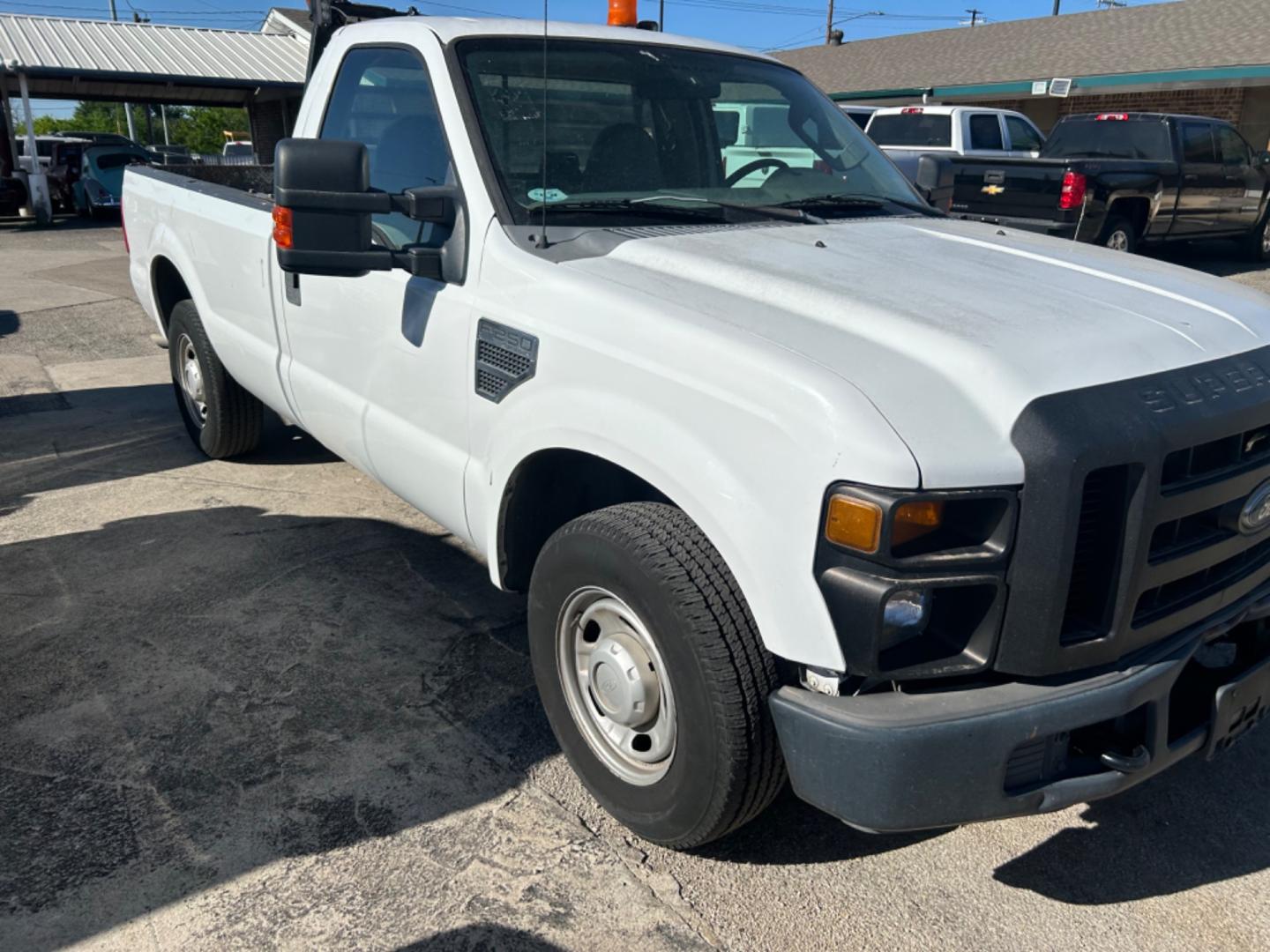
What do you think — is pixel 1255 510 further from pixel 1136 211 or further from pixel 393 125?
pixel 1136 211

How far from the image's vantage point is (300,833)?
9.21 feet

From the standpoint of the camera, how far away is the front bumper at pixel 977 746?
2109 millimetres

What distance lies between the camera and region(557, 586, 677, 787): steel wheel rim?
2.63 metres

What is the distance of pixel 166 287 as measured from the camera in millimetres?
5797

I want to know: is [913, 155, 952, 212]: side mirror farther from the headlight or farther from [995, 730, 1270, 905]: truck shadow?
the headlight

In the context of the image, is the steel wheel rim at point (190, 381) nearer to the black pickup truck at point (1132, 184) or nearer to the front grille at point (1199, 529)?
the front grille at point (1199, 529)

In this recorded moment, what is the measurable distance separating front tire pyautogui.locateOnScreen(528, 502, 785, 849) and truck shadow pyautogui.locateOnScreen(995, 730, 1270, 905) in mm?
847

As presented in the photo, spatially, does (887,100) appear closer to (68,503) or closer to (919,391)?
(68,503)

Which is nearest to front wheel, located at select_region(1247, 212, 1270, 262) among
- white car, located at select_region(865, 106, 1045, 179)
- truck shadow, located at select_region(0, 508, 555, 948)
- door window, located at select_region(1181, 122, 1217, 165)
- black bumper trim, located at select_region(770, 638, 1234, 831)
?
door window, located at select_region(1181, 122, 1217, 165)

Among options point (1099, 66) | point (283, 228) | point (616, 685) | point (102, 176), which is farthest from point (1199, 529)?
point (102, 176)

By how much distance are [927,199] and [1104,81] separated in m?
18.0

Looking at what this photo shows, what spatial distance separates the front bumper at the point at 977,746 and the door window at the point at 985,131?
14.2m

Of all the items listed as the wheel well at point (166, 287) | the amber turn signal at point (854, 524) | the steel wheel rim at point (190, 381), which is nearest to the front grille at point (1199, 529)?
the amber turn signal at point (854, 524)

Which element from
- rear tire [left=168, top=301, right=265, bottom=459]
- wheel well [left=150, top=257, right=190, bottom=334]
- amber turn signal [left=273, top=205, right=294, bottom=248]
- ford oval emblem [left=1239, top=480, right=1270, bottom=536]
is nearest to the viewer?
ford oval emblem [left=1239, top=480, right=1270, bottom=536]
